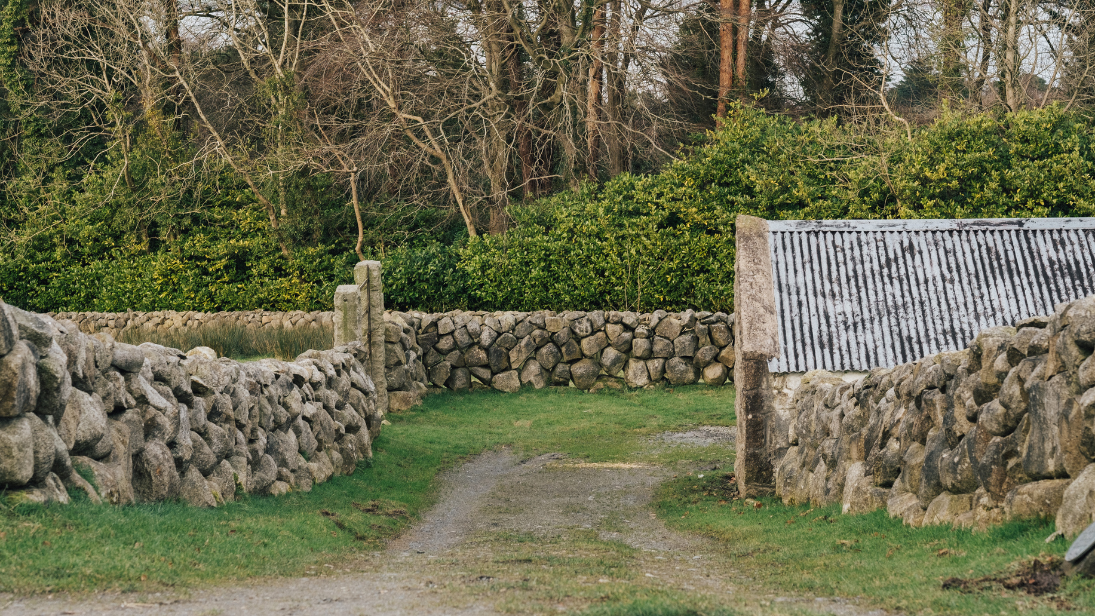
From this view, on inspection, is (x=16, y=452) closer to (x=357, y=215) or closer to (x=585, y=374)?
(x=585, y=374)

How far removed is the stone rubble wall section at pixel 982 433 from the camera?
5059 mm

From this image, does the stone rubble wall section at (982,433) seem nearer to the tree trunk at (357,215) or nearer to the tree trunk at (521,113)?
the tree trunk at (521,113)

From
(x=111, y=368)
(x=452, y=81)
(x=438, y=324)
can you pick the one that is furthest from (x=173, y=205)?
(x=111, y=368)

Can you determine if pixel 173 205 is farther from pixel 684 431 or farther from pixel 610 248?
pixel 684 431

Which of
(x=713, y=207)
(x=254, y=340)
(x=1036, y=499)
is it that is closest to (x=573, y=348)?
(x=713, y=207)

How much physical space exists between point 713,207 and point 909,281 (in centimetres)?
918

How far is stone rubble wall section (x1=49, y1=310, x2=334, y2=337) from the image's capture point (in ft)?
69.4

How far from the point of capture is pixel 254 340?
1975 centimetres

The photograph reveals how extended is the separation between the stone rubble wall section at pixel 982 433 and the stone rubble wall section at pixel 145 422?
4934 mm

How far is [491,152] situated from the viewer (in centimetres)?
2500

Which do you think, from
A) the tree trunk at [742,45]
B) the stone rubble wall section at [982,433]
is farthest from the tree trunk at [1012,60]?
the stone rubble wall section at [982,433]

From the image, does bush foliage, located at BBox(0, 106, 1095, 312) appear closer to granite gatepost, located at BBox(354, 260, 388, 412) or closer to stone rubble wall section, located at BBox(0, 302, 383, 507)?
granite gatepost, located at BBox(354, 260, 388, 412)

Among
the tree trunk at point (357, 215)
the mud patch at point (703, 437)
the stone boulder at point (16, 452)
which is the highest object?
the tree trunk at point (357, 215)

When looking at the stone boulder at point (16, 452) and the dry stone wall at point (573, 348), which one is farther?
the dry stone wall at point (573, 348)
